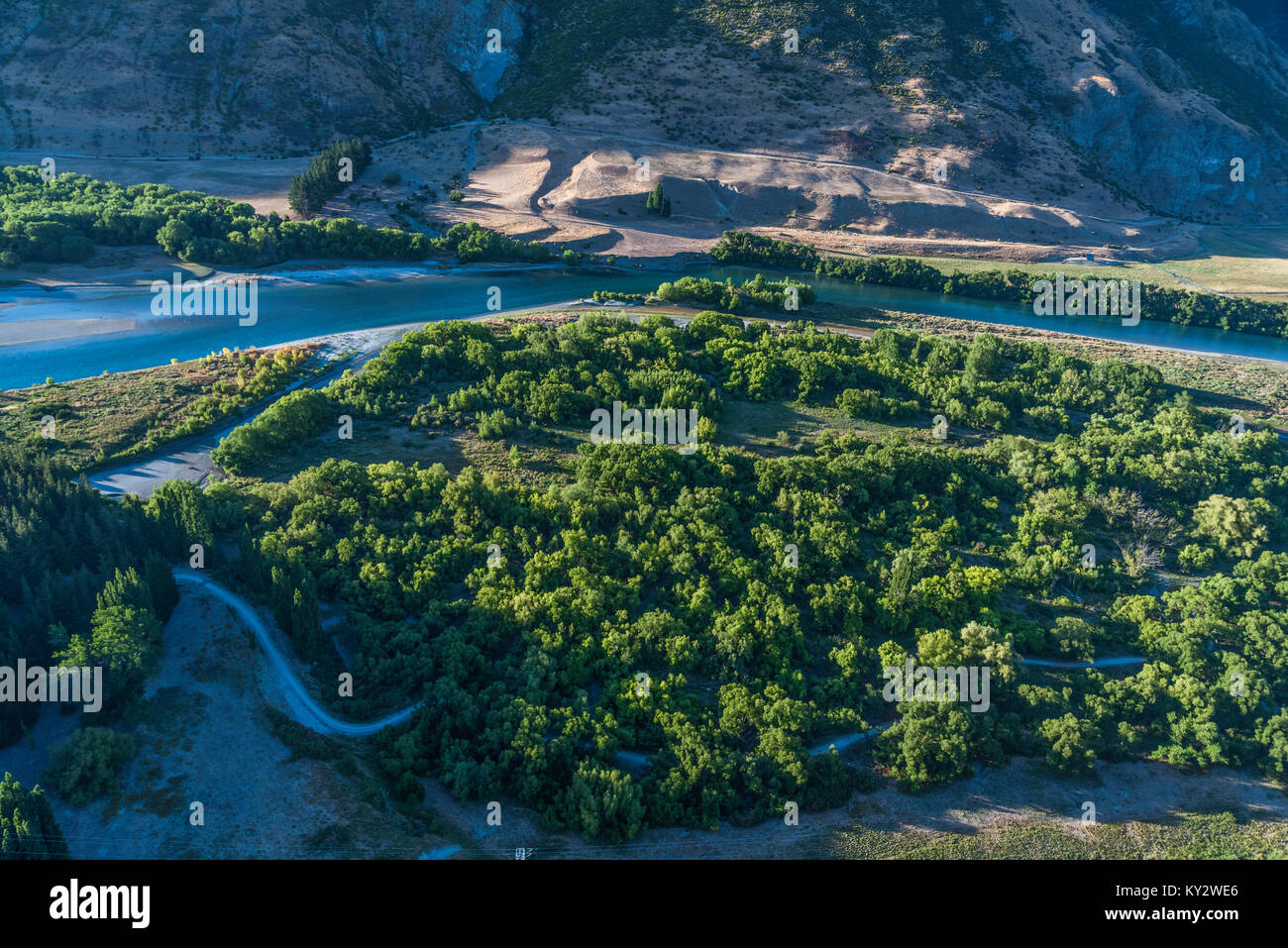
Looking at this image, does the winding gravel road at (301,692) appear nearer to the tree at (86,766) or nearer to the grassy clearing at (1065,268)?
the tree at (86,766)

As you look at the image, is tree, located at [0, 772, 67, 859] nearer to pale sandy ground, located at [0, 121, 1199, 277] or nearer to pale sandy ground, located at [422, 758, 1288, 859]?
pale sandy ground, located at [422, 758, 1288, 859]

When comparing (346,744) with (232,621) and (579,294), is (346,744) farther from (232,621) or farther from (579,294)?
(579,294)

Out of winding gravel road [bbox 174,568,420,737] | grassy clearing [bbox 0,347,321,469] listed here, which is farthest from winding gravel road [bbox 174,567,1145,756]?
grassy clearing [bbox 0,347,321,469]

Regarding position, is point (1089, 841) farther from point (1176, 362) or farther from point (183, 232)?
point (183, 232)

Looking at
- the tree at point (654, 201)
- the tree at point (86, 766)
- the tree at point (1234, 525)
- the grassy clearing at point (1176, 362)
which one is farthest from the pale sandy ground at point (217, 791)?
the tree at point (654, 201)

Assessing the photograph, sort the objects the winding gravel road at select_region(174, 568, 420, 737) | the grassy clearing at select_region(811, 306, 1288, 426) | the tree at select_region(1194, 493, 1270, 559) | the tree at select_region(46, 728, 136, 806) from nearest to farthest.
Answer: the tree at select_region(46, 728, 136, 806) < the winding gravel road at select_region(174, 568, 420, 737) < the tree at select_region(1194, 493, 1270, 559) < the grassy clearing at select_region(811, 306, 1288, 426)

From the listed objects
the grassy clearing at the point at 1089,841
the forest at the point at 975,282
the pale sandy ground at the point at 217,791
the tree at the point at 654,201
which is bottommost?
the grassy clearing at the point at 1089,841
